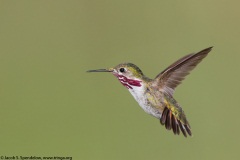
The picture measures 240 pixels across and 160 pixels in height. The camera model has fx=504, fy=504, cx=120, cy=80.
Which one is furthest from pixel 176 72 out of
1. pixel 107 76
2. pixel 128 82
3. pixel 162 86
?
pixel 107 76

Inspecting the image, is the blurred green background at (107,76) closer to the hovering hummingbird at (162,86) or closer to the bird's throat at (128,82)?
the hovering hummingbird at (162,86)

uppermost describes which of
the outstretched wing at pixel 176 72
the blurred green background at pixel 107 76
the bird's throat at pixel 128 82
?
the blurred green background at pixel 107 76

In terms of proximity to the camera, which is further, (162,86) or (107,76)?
(107,76)

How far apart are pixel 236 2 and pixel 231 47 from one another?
84 centimetres

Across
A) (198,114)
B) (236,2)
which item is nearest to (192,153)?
(198,114)

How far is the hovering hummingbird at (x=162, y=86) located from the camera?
2300 mm

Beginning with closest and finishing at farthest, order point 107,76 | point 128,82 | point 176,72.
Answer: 1. point 128,82
2. point 176,72
3. point 107,76

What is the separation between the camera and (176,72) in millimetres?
2486

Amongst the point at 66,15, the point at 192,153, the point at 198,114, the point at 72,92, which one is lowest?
the point at 192,153

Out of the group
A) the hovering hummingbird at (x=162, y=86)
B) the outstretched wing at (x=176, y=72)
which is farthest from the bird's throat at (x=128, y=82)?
the outstretched wing at (x=176, y=72)

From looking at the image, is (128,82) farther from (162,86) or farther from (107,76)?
(107,76)

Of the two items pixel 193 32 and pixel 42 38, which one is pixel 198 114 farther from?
pixel 42 38

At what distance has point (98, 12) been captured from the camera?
5621mm

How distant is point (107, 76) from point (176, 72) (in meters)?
1.69
